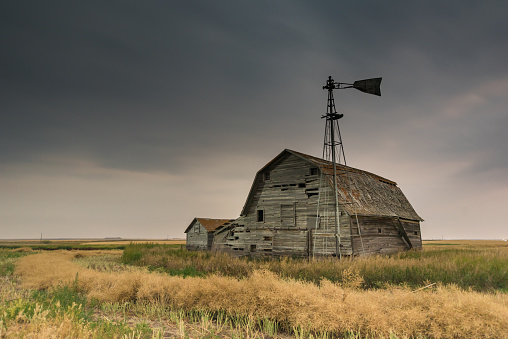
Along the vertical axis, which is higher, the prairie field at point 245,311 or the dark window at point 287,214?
the dark window at point 287,214

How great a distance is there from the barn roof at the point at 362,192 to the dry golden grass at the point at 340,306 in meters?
11.8

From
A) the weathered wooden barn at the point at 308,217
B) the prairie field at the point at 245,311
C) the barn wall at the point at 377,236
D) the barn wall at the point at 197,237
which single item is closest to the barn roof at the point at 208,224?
the barn wall at the point at 197,237

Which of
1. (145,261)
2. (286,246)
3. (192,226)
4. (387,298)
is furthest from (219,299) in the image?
(192,226)

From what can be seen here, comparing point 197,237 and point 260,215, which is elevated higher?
point 260,215

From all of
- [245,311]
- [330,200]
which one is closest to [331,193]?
[330,200]

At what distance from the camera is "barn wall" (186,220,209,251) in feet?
119

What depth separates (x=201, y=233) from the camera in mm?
37188

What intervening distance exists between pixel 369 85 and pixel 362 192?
8.69 m

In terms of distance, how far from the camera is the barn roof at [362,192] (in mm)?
19469

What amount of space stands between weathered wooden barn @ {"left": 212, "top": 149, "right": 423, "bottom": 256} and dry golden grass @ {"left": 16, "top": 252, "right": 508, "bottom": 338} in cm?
1087

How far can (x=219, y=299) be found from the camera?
7344 millimetres

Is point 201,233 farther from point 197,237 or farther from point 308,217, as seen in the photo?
point 308,217

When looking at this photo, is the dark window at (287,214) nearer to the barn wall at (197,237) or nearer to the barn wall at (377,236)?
the barn wall at (377,236)

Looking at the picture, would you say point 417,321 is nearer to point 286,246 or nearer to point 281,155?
point 286,246
